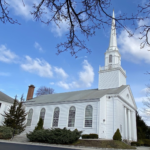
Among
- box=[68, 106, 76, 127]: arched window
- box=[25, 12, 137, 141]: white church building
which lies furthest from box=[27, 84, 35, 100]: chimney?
box=[68, 106, 76, 127]: arched window

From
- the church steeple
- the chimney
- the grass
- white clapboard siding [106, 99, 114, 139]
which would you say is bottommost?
the grass

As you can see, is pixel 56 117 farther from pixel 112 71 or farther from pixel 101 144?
pixel 112 71

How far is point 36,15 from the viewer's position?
4.58m

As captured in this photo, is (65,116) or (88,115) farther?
(65,116)

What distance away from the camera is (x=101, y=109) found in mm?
23031

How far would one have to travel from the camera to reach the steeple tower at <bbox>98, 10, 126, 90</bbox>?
29.1 meters

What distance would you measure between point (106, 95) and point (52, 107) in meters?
9.43

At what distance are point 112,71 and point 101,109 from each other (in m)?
9.29

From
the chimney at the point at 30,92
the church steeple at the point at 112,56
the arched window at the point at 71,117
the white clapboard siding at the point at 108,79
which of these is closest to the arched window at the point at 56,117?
the arched window at the point at 71,117

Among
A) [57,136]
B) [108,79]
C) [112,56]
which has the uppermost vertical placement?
[112,56]

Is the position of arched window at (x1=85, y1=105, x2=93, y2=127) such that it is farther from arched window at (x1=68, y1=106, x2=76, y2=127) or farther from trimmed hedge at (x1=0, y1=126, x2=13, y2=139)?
trimmed hedge at (x1=0, y1=126, x2=13, y2=139)

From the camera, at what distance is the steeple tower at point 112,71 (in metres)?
29.1

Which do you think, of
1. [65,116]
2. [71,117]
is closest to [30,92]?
[65,116]

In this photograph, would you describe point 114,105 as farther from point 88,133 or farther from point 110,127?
point 88,133
